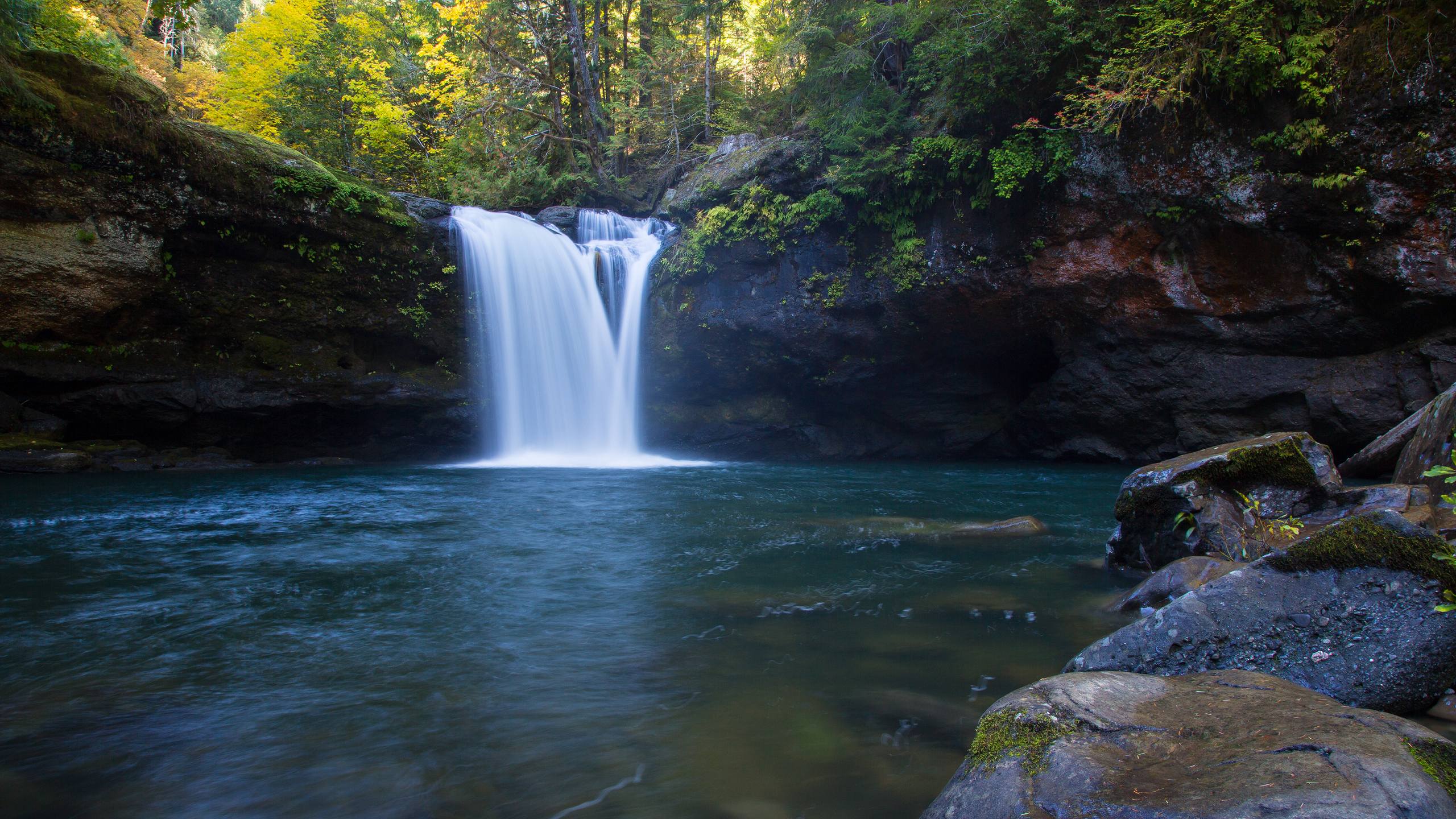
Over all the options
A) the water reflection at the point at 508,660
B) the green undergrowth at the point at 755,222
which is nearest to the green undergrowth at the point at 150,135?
the green undergrowth at the point at 755,222

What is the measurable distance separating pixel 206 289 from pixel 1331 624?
54.7 feet

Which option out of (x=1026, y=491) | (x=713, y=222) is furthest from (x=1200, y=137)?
(x=713, y=222)

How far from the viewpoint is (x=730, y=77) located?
22.3m

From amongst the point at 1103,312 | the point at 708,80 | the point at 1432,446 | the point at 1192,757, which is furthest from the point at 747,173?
the point at 1192,757

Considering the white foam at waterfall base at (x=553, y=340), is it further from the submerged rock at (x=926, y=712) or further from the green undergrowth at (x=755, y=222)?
the submerged rock at (x=926, y=712)

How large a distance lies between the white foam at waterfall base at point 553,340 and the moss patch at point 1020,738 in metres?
13.0

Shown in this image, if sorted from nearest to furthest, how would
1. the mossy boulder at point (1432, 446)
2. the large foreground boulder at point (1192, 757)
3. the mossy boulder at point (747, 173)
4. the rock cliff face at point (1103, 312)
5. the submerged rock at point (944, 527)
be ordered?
the large foreground boulder at point (1192, 757) → the mossy boulder at point (1432, 446) → the submerged rock at point (944, 527) → the rock cliff face at point (1103, 312) → the mossy boulder at point (747, 173)

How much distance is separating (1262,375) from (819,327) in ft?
27.1

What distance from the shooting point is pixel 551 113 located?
2248 cm

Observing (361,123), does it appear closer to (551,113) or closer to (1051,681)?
(551,113)

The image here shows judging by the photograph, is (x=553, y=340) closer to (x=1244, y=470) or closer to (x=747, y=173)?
(x=747, y=173)

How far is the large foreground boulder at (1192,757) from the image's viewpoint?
172 centimetres

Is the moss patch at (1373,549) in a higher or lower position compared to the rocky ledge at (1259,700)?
higher

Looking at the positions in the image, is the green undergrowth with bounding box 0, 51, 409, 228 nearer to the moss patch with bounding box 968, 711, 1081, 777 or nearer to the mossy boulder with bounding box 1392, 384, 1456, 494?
the moss patch with bounding box 968, 711, 1081, 777
